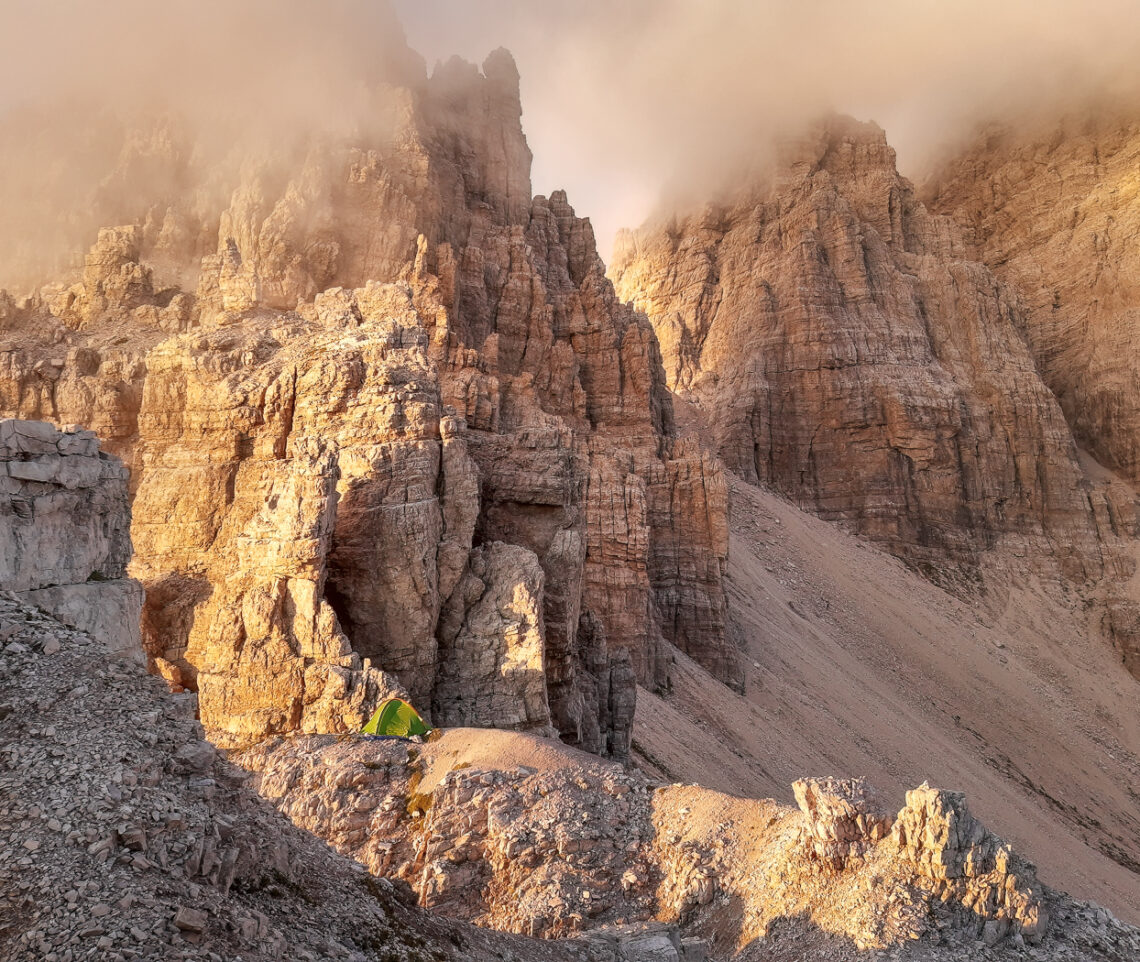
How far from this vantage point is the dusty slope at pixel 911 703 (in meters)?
34.2

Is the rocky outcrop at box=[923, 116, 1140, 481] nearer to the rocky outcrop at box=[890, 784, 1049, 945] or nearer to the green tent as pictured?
the rocky outcrop at box=[890, 784, 1049, 945]

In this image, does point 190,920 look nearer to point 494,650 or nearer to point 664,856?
point 664,856

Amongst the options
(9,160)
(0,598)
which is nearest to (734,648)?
(0,598)

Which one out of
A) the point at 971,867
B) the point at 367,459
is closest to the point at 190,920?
the point at 971,867

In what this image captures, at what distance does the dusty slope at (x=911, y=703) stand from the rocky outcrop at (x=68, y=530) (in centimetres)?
1878

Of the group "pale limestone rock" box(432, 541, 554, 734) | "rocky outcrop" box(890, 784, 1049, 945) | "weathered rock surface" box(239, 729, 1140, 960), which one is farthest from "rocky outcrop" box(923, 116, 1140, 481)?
"weathered rock surface" box(239, 729, 1140, 960)

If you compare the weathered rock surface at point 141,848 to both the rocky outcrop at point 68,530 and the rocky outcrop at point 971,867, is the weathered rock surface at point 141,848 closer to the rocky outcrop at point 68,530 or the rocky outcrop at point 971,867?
the rocky outcrop at point 68,530

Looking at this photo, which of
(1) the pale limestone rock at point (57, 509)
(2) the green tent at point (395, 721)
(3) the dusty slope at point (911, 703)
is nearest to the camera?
(1) the pale limestone rock at point (57, 509)

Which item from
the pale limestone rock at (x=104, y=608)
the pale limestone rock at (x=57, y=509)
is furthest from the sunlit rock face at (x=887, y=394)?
the pale limestone rock at (x=104, y=608)

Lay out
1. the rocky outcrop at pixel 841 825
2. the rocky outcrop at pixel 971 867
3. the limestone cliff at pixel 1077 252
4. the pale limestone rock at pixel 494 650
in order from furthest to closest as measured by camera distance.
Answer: the limestone cliff at pixel 1077 252 < the pale limestone rock at pixel 494 650 < the rocky outcrop at pixel 841 825 < the rocky outcrop at pixel 971 867

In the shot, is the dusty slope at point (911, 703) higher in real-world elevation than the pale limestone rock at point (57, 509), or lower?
lower

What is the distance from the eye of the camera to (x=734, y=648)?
41688 millimetres

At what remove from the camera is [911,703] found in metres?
50.0

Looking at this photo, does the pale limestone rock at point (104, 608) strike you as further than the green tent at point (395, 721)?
No
